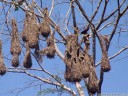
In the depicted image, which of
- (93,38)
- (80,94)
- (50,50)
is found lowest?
(80,94)

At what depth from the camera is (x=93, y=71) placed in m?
4.40

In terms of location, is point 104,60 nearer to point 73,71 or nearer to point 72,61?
point 72,61

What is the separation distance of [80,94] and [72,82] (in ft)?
12.2

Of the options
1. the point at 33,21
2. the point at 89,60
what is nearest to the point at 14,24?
the point at 33,21

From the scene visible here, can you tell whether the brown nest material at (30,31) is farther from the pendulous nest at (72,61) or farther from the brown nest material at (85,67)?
the brown nest material at (85,67)

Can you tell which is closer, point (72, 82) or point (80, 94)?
A: point (72, 82)

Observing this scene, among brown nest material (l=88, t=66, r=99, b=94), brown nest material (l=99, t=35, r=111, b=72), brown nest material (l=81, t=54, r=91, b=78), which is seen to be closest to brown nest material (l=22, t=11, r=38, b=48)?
brown nest material (l=81, t=54, r=91, b=78)

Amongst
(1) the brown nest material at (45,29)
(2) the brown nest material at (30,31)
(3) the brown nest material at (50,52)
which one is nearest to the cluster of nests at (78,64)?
(3) the brown nest material at (50,52)

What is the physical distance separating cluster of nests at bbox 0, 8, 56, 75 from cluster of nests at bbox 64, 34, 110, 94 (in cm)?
19

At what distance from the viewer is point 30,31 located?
438cm

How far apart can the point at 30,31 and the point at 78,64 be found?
676 millimetres

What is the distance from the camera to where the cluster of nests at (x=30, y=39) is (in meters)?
4.29

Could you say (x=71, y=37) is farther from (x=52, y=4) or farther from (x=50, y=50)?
(x=52, y=4)

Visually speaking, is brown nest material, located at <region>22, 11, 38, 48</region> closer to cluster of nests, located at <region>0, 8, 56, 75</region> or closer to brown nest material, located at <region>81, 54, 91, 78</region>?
cluster of nests, located at <region>0, 8, 56, 75</region>
